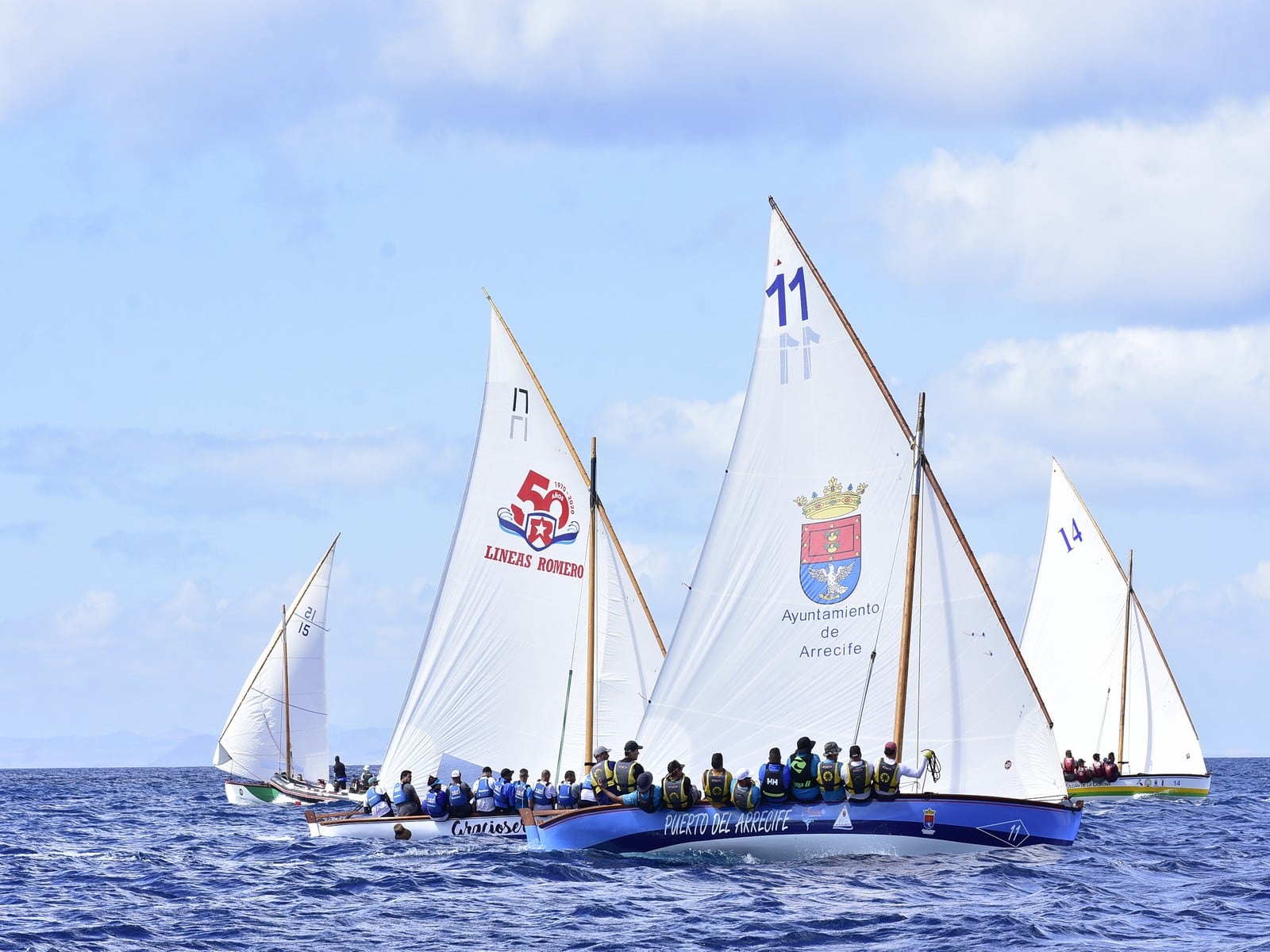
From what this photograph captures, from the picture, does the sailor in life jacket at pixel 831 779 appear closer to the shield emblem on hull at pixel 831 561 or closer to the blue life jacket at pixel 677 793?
the blue life jacket at pixel 677 793

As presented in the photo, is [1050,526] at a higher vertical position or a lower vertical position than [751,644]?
higher

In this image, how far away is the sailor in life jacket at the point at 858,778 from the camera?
32.1 metres

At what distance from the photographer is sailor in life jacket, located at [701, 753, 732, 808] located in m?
33.2

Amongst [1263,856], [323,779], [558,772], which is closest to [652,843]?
[558,772]

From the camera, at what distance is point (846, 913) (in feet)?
89.4

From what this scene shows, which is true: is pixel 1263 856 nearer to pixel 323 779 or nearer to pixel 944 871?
pixel 944 871

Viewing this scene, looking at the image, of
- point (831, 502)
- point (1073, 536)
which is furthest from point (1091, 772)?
point (831, 502)

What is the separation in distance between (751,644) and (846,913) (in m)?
8.90

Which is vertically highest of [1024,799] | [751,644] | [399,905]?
→ [751,644]

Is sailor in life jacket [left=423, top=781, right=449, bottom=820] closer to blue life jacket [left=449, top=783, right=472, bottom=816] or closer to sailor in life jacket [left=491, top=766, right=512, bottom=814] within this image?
blue life jacket [left=449, top=783, right=472, bottom=816]

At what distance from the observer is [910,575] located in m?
34.4

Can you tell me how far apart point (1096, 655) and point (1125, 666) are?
129 cm

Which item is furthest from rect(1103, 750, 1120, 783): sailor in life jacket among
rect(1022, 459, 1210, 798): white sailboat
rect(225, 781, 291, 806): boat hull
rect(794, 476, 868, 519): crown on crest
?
rect(794, 476, 868, 519): crown on crest

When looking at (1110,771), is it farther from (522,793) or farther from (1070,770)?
(522,793)
